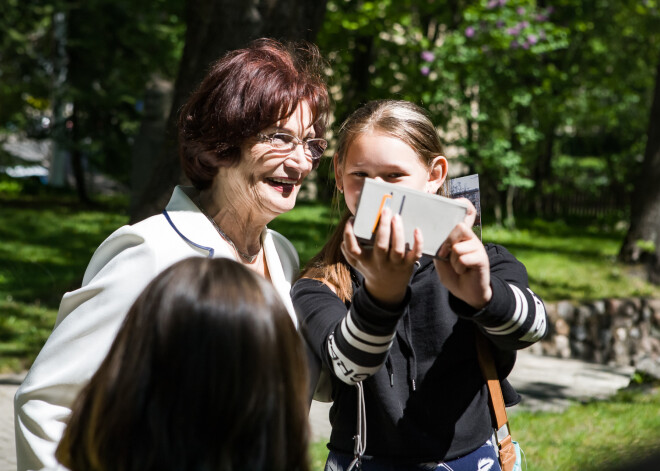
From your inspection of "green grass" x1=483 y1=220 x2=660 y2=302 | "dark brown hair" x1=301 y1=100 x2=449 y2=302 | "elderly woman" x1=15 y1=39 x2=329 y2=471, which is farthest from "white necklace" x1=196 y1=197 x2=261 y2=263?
"green grass" x1=483 y1=220 x2=660 y2=302

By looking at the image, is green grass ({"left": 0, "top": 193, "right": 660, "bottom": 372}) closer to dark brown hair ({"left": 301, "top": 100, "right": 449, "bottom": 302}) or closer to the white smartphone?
dark brown hair ({"left": 301, "top": 100, "right": 449, "bottom": 302})

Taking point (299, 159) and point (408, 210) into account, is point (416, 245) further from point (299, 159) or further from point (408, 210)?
point (299, 159)

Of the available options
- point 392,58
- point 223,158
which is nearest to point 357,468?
point 223,158

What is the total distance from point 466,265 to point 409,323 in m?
0.39

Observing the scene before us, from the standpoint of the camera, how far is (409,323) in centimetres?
200

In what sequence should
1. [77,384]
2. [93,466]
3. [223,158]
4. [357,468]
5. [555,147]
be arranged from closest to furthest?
[93,466] < [77,384] < [357,468] < [223,158] < [555,147]

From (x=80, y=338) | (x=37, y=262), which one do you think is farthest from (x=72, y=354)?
(x=37, y=262)

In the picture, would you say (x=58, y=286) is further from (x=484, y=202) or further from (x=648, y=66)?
(x=648, y=66)

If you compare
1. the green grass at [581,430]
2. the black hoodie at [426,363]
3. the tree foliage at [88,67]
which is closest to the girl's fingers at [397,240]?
the black hoodie at [426,363]

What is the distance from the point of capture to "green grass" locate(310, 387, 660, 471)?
16.0 feet

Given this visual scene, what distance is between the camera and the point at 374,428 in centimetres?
193

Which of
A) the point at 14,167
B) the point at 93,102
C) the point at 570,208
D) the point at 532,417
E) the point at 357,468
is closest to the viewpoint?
the point at 357,468

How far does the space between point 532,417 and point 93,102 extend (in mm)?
13176

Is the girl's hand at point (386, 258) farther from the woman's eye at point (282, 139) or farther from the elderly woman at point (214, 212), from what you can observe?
the woman's eye at point (282, 139)
